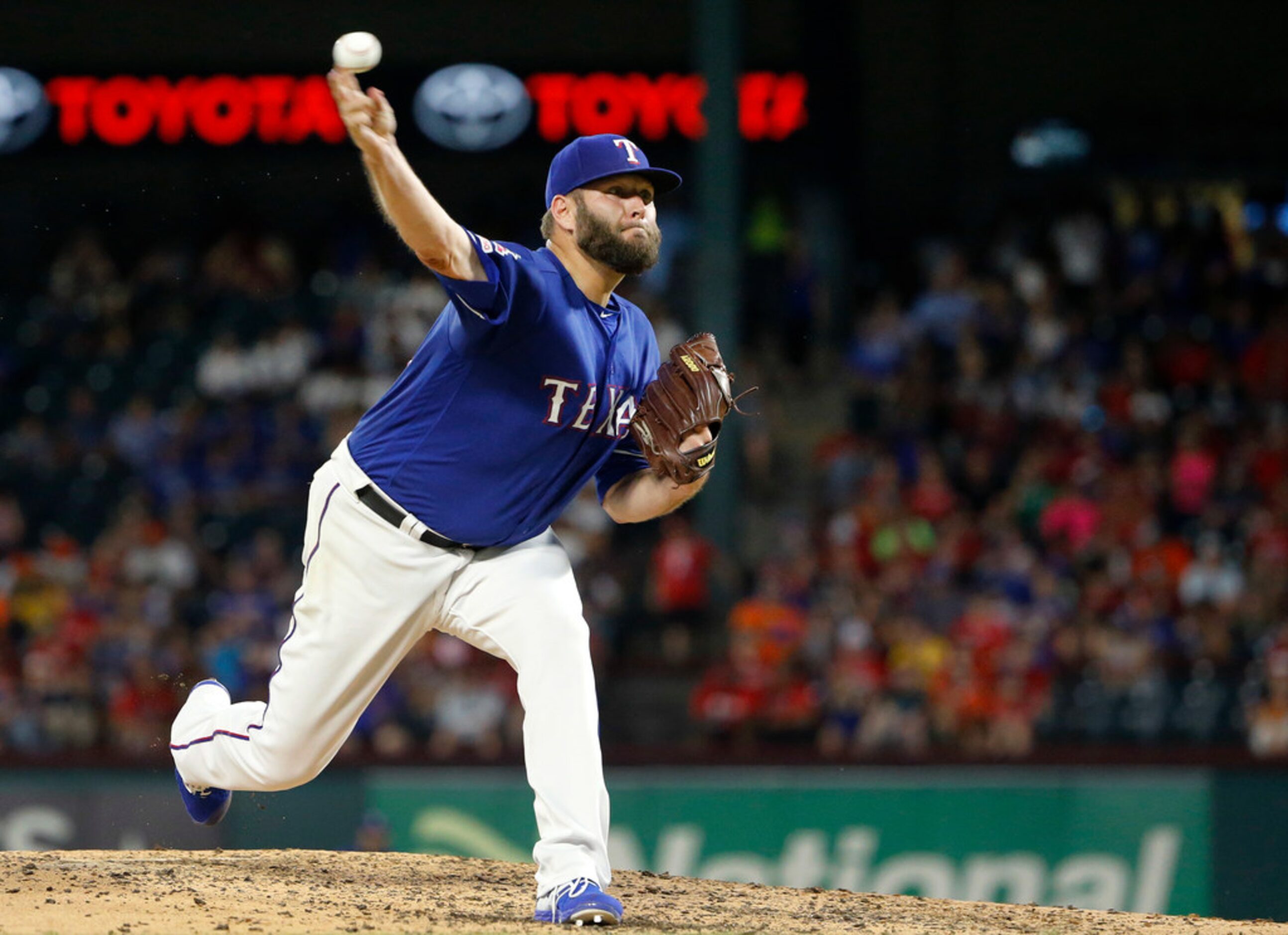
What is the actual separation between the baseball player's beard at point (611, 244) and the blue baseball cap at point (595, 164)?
0.25 feet

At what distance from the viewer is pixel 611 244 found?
4.21m

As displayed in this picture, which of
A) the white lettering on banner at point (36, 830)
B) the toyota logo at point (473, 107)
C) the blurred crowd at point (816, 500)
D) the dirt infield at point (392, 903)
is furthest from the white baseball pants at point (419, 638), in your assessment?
the toyota logo at point (473, 107)

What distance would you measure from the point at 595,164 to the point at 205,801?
205cm

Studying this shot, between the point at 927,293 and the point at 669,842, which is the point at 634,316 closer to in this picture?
the point at 669,842

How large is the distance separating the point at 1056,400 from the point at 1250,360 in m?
1.54

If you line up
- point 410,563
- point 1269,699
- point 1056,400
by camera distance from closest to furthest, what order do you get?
1. point 410,563
2. point 1269,699
3. point 1056,400

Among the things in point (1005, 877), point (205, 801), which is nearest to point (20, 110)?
point (1005, 877)

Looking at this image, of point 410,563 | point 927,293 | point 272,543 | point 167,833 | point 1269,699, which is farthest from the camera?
point 927,293

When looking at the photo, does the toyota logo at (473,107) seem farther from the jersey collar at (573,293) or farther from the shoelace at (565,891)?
the shoelace at (565,891)

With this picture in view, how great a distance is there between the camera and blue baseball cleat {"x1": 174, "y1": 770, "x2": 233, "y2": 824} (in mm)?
4660

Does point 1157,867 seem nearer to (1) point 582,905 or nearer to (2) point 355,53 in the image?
(1) point 582,905

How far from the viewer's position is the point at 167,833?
8359mm

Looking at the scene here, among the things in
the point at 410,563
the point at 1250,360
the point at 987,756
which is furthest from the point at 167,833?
the point at 1250,360

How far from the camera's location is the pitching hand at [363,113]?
12.0ft
